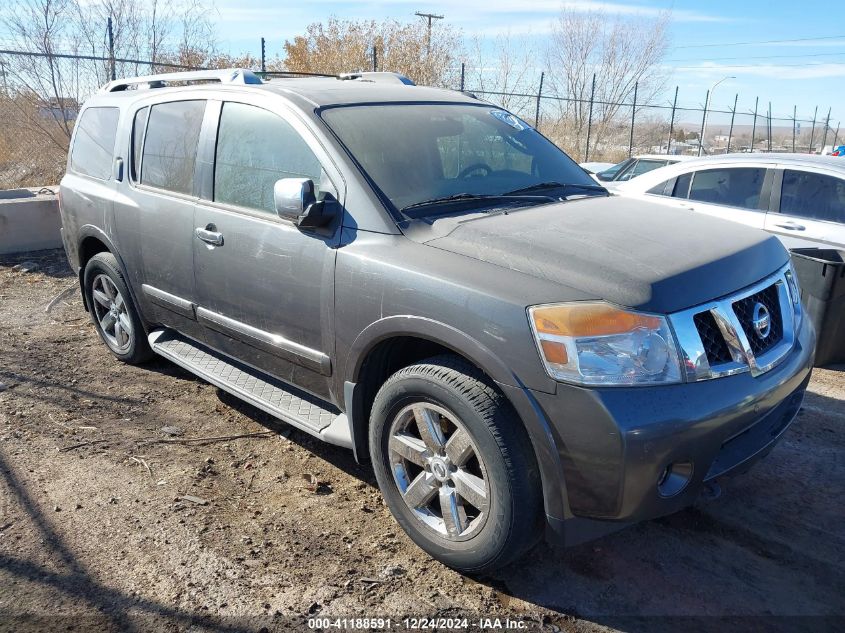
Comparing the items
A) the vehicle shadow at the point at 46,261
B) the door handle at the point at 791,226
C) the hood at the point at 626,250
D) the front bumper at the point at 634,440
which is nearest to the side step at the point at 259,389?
the hood at the point at 626,250

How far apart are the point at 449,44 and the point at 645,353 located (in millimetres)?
17610

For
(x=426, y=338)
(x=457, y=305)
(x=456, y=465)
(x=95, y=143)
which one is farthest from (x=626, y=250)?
(x=95, y=143)

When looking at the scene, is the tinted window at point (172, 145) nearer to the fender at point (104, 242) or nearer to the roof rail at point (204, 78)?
the roof rail at point (204, 78)

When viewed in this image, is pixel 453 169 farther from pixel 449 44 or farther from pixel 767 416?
pixel 449 44

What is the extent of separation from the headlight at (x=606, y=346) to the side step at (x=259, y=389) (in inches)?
48.5

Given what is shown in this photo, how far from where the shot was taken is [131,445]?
3955 mm

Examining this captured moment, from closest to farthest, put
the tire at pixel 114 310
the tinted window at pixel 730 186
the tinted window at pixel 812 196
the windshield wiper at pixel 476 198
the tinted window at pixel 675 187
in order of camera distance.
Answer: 1. the windshield wiper at pixel 476 198
2. the tire at pixel 114 310
3. the tinted window at pixel 812 196
4. the tinted window at pixel 730 186
5. the tinted window at pixel 675 187

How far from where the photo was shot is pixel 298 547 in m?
3.03

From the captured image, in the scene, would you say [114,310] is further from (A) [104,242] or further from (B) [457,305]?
(B) [457,305]

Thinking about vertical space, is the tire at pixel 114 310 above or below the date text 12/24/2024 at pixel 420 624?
above

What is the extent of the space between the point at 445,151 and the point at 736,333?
1717 millimetres

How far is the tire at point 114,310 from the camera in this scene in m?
4.82

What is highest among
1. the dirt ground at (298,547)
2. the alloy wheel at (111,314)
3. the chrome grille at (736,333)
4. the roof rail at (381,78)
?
the roof rail at (381,78)

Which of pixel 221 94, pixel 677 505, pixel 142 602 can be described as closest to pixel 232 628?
pixel 142 602
